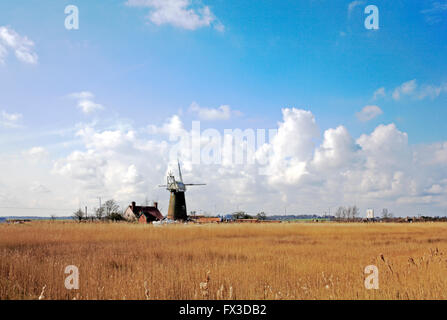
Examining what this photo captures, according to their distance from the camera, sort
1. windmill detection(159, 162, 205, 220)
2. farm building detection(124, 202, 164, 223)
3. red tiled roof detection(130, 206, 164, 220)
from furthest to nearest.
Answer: red tiled roof detection(130, 206, 164, 220)
farm building detection(124, 202, 164, 223)
windmill detection(159, 162, 205, 220)

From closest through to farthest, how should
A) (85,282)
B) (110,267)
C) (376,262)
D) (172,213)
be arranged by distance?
(85,282) → (110,267) → (376,262) → (172,213)

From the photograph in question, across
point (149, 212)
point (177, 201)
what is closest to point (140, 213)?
point (149, 212)

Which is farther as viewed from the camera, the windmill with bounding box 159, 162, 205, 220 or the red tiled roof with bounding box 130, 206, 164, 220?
the red tiled roof with bounding box 130, 206, 164, 220

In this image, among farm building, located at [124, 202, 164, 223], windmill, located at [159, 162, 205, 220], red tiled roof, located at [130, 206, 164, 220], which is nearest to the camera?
windmill, located at [159, 162, 205, 220]

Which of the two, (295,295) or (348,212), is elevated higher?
(295,295)

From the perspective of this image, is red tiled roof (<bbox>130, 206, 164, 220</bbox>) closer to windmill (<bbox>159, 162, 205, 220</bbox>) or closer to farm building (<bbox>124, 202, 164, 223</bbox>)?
farm building (<bbox>124, 202, 164, 223</bbox>)

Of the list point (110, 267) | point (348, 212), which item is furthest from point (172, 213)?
point (348, 212)

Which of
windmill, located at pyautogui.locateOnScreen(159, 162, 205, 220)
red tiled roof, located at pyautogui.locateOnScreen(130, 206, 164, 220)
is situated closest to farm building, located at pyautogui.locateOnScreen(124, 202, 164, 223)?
red tiled roof, located at pyautogui.locateOnScreen(130, 206, 164, 220)

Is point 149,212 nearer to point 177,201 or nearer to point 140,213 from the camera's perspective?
point 140,213

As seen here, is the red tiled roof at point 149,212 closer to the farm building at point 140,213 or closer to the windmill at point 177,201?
the farm building at point 140,213

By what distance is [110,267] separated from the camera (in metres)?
10.9
